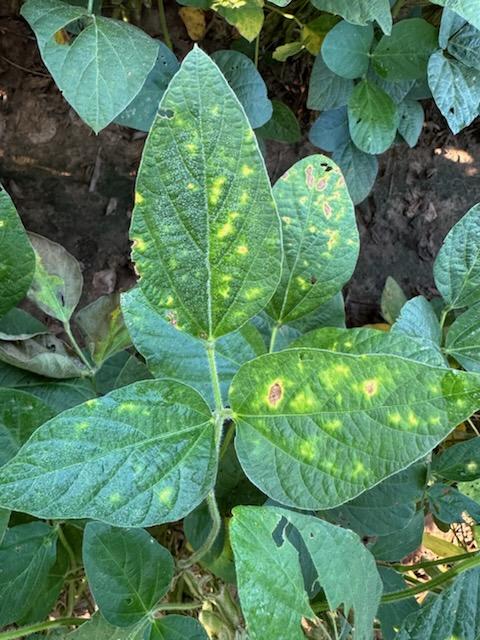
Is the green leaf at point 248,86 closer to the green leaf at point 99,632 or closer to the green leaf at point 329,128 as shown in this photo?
the green leaf at point 329,128

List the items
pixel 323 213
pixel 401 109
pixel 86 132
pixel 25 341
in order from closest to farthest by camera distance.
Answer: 1. pixel 323 213
2. pixel 25 341
3. pixel 401 109
4. pixel 86 132

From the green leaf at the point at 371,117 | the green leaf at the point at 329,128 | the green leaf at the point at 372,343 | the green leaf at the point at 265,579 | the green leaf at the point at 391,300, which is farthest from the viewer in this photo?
the green leaf at the point at 391,300

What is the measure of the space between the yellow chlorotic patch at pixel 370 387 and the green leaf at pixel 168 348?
0.26 metres

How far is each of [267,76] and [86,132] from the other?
0.45m

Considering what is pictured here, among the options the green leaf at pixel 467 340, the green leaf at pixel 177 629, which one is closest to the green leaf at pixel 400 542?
the green leaf at pixel 467 340

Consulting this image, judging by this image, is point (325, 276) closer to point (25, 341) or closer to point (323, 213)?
point (323, 213)

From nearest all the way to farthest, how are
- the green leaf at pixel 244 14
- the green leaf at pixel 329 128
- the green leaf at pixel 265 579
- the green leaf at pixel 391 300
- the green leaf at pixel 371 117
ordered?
the green leaf at pixel 265 579 < the green leaf at pixel 244 14 < the green leaf at pixel 371 117 < the green leaf at pixel 329 128 < the green leaf at pixel 391 300

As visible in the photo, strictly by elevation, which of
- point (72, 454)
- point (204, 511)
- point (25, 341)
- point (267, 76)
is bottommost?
point (204, 511)

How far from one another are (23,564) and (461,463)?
646 millimetres

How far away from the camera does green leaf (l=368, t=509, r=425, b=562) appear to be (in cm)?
106

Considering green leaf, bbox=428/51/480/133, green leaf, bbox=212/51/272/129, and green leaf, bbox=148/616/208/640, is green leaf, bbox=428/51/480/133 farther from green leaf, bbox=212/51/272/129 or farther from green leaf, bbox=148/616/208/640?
green leaf, bbox=148/616/208/640

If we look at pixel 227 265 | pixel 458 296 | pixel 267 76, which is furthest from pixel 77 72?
pixel 267 76

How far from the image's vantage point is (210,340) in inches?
23.9

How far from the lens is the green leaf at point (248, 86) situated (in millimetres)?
1176
